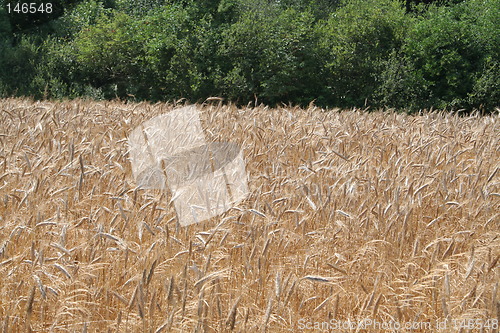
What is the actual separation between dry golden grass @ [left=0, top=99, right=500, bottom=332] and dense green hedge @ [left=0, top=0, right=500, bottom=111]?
902cm

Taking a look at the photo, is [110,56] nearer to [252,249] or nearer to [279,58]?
[279,58]

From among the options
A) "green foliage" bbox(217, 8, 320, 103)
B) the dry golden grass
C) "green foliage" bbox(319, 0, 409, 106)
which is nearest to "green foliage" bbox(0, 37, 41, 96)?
"green foliage" bbox(217, 8, 320, 103)

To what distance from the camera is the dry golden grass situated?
168 centimetres

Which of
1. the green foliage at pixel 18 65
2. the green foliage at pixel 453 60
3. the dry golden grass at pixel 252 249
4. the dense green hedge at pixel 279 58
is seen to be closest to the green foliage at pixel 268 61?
the dense green hedge at pixel 279 58

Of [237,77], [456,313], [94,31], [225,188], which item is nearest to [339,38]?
[237,77]

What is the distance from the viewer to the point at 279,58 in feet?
42.2

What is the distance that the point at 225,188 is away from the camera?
2.72 metres

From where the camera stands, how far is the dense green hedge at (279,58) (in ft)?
40.9

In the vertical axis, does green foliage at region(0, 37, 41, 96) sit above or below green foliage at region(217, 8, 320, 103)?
below

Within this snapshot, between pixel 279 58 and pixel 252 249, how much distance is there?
36.8 feet

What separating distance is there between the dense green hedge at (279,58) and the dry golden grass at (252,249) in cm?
902

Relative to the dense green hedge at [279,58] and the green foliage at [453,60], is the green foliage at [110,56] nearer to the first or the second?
the dense green hedge at [279,58]

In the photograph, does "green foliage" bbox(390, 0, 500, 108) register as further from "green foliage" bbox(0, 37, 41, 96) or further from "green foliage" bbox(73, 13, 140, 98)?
"green foliage" bbox(0, 37, 41, 96)

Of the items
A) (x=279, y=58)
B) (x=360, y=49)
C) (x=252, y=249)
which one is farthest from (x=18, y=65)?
(x=252, y=249)
